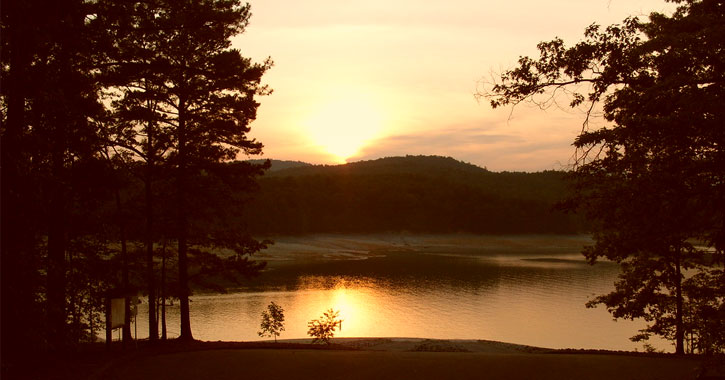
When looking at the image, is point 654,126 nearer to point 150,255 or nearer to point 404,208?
point 150,255

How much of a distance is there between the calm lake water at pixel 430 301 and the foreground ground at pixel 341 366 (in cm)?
1670

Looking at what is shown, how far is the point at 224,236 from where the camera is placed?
854 inches

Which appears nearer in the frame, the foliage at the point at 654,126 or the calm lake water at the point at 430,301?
the foliage at the point at 654,126

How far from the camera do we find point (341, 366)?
14.5 metres

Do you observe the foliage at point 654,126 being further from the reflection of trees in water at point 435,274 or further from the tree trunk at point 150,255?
the reflection of trees in water at point 435,274

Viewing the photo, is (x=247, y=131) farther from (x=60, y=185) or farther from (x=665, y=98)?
(x=665, y=98)

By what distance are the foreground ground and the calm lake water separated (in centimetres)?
1670

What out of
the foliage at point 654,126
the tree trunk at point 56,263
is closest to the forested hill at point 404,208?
the tree trunk at point 56,263

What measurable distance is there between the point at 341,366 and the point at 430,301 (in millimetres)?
32466

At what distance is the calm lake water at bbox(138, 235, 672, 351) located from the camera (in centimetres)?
3531

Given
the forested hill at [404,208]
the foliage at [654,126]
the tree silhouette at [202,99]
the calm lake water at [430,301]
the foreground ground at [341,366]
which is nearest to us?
the foliage at [654,126]

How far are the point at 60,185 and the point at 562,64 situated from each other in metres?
10.1

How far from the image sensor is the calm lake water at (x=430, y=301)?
35.3m

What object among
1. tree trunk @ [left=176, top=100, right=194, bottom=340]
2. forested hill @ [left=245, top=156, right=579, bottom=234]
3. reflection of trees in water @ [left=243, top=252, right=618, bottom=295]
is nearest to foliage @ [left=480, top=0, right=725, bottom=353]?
tree trunk @ [left=176, top=100, right=194, bottom=340]
